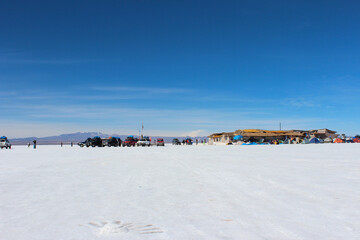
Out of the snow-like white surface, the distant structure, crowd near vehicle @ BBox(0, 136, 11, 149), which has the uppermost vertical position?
the distant structure

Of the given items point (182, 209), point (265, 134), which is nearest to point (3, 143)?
point (182, 209)

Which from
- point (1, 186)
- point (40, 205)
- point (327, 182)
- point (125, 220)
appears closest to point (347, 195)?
point (327, 182)

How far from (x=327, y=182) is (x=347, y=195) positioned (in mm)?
2028

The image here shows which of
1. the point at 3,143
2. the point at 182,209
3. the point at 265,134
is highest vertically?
the point at 265,134

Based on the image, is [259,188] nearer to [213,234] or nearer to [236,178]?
[236,178]

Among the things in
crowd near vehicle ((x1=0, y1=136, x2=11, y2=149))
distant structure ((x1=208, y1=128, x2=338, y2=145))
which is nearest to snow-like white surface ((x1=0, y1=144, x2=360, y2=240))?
crowd near vehicle ((x1=0, y1=136, x2=11, y2=149))

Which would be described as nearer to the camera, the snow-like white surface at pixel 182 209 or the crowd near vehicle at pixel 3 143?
the snow-like white surface at pixel 182 209

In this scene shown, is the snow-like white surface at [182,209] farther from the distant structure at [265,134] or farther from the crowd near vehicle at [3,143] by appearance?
the distant structure at [265,134]

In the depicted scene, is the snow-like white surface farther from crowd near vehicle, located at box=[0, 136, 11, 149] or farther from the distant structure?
Result: the distant structure

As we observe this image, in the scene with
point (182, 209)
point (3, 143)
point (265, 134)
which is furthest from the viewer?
point (265, 134)

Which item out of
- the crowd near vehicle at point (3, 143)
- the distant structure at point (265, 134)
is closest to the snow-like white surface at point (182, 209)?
the crowd near vehicle at point (3, 143)

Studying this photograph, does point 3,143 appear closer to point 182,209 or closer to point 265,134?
point 182,209

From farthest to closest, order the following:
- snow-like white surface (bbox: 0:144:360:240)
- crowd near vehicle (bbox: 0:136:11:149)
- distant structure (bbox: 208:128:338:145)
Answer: distant structure (bbox: 208:128:338:145)
crowd near vehicle (bbox: 0:136:11:149)
snow-like white surface (bbox: 0:144:360:240)

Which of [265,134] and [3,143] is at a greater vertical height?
[265,134]
